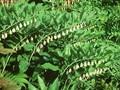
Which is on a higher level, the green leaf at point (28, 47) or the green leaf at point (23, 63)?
the green leaf at point (28, 47)

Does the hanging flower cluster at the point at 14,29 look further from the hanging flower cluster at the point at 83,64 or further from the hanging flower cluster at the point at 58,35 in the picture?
the hanging flower cluster at the point at 83,64

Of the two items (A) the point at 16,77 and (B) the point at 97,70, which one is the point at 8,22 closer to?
(A) the point at 16,77

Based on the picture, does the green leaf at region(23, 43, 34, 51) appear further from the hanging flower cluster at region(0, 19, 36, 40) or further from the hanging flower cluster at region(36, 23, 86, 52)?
the hanging flower cluster at region(0, 19, 36, 40)

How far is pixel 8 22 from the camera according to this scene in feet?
16.7

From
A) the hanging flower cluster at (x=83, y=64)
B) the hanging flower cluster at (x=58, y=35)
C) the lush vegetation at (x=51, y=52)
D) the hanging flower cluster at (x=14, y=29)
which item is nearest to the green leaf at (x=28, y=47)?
the lush vegetation at (x=51, y=52)

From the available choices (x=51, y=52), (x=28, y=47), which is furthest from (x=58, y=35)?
(x=28, y=47)

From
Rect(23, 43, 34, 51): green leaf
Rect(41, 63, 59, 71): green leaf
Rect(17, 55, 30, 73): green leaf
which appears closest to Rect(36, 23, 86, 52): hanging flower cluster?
Rect(23, 43, 34, 51): green leaf

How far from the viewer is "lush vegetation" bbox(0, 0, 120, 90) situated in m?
4.95

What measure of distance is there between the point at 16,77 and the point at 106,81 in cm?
196

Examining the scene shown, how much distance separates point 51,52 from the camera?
5262mm

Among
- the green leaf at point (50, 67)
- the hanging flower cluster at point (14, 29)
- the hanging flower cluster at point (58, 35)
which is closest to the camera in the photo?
the green leaf at point (50, 67)

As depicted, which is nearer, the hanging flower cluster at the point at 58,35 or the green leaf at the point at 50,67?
the green leaf at the point at 50,67

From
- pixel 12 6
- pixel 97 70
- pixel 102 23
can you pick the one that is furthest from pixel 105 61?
pixel 102 23

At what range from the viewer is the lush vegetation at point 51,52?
4.95 meters
